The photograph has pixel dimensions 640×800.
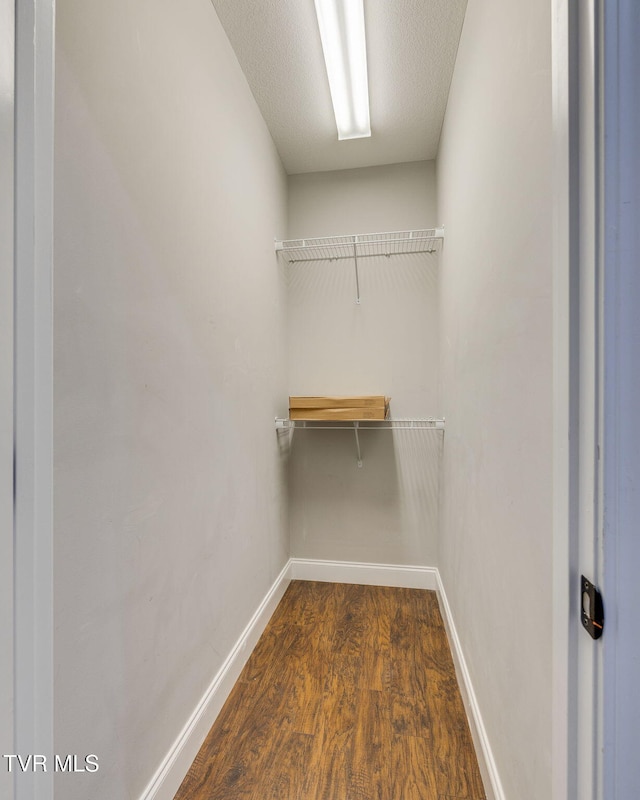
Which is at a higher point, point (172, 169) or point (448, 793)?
point (172, 169)

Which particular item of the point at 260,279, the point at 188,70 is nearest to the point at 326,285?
the point at 260,279

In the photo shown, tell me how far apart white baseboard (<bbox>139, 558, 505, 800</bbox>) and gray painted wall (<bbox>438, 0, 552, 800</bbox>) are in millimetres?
94

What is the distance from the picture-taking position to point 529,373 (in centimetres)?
80

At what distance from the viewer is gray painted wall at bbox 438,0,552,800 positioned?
28.9 inches

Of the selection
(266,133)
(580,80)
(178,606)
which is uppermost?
(266,133)

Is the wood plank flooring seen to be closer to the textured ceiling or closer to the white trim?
the white trim

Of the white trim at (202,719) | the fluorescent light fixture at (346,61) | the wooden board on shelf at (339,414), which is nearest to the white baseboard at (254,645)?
the white trim at (202,719)

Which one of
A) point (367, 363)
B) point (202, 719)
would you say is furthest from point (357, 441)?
point (202, 719)

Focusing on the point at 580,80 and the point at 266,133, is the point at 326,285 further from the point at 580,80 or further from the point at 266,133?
the point at 580,80

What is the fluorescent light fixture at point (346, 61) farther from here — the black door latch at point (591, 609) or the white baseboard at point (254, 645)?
the white baseboard at point (254, 645)

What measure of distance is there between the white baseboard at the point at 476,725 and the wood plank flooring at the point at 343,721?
0.13 ft

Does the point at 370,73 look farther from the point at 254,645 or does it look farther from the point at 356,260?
the point at 254,645

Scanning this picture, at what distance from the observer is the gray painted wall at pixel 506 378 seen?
0.73 m

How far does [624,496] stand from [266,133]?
2.29 meters
